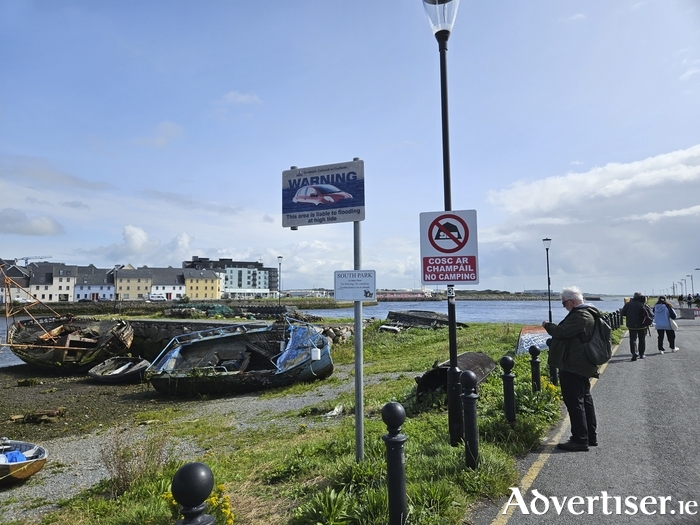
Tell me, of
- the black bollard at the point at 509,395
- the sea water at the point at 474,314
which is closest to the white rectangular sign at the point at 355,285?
the black bollard at the point at 509,395

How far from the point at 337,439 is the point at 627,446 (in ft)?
11.6

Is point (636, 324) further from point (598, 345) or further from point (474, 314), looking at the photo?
point (474, 314)

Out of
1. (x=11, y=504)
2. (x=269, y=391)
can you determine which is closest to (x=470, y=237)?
(x=11, y=504)

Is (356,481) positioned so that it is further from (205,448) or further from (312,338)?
(312,338)

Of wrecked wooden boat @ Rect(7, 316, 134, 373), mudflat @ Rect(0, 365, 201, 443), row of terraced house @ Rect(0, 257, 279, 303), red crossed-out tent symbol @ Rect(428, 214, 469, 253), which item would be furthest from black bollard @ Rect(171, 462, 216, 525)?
row of terraced house @ Rect(0, 257, 279, 303)

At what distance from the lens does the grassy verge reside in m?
3.76

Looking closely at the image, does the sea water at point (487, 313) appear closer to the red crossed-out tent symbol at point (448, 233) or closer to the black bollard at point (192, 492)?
the red crossed-out tent symbol at point (448, 233)

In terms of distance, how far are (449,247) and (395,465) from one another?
8.86 feet

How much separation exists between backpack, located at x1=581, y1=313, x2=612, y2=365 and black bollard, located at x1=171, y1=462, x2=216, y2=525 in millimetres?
4493

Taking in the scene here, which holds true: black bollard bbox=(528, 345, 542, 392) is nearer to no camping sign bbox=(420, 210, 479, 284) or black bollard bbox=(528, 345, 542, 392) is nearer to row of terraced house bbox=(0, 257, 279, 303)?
no camping sign bbox=(420, 210, 479, 284)

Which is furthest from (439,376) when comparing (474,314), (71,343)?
(474,314)

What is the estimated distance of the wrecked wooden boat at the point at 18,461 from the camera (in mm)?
6613

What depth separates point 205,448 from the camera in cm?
785

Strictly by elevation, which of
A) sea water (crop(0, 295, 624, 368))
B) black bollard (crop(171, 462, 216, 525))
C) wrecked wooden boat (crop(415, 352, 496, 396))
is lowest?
sea water (crop(0, 295, 624, 368))
